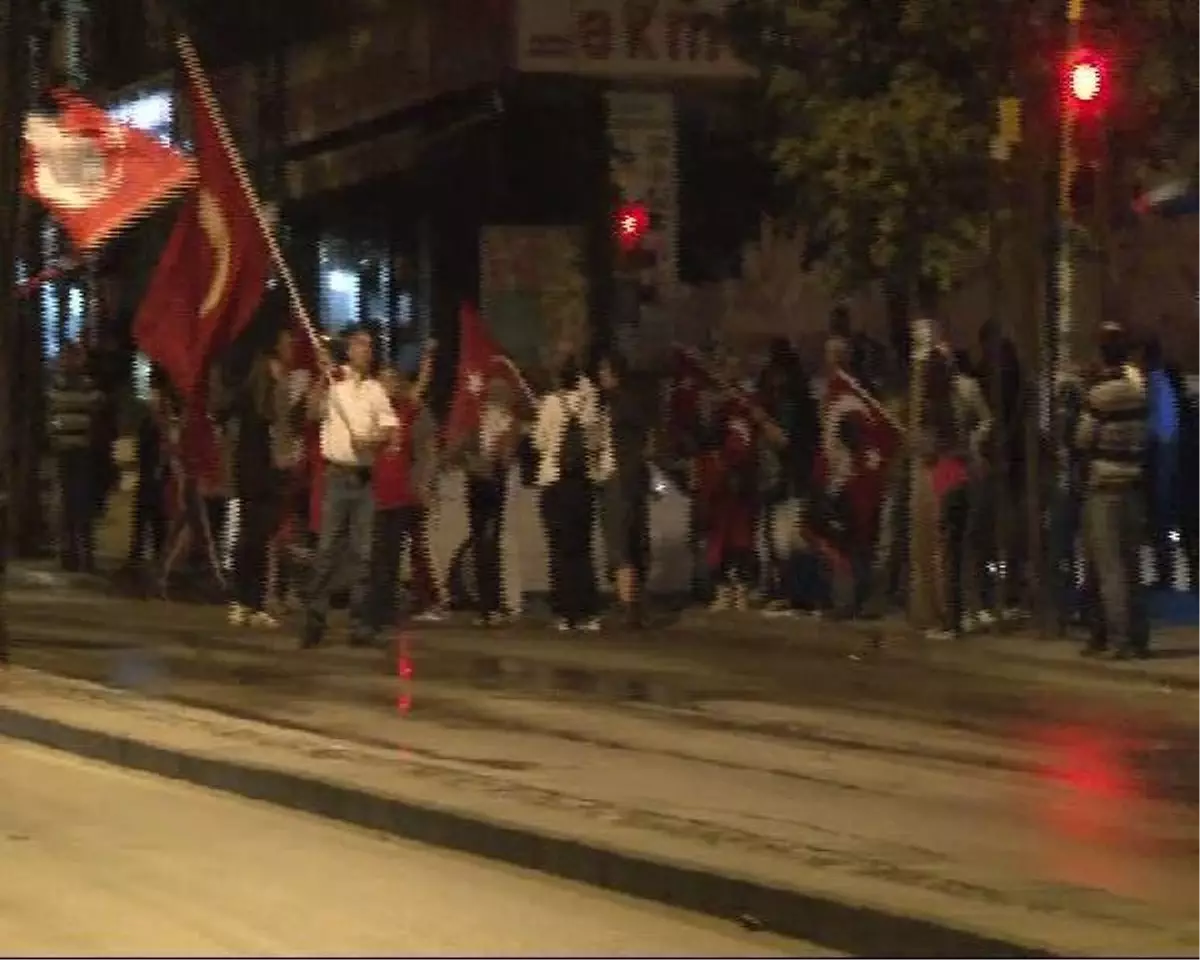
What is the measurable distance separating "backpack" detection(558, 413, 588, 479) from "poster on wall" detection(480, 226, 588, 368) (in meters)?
7.86

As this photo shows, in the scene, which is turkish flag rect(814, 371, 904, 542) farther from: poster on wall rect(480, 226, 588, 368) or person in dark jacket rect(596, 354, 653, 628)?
poster on wall rect(480, 226, 588, 368)

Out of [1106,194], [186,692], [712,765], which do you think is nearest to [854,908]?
[712,765]

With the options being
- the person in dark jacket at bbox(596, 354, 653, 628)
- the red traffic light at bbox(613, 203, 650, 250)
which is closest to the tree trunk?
the person in dark jacket at bbox(596, 354, 653, 628)

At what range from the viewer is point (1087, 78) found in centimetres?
1608

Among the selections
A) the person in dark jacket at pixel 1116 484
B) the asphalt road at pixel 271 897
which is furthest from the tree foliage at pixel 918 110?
the asphalt road at pixel 271 897

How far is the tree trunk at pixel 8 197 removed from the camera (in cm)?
1552

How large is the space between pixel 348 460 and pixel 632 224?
6.72m

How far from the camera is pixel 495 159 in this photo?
29.3 m

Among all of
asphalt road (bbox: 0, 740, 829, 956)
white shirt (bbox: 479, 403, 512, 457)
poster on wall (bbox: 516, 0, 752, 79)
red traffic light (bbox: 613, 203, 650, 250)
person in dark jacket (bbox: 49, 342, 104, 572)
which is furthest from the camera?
poster on wall (bbox: 516, 0, 752, 79)

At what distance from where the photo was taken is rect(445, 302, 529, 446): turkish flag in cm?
1858

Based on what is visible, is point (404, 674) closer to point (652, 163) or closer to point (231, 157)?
point (231, 157)

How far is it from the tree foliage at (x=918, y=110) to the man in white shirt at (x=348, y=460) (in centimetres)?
484

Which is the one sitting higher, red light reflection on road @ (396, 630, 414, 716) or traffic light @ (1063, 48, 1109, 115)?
traffic light @ (1063, 48, 1109, 115)

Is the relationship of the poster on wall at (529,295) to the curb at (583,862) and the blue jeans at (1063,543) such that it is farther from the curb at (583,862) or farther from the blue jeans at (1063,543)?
the curb at (583,862)
